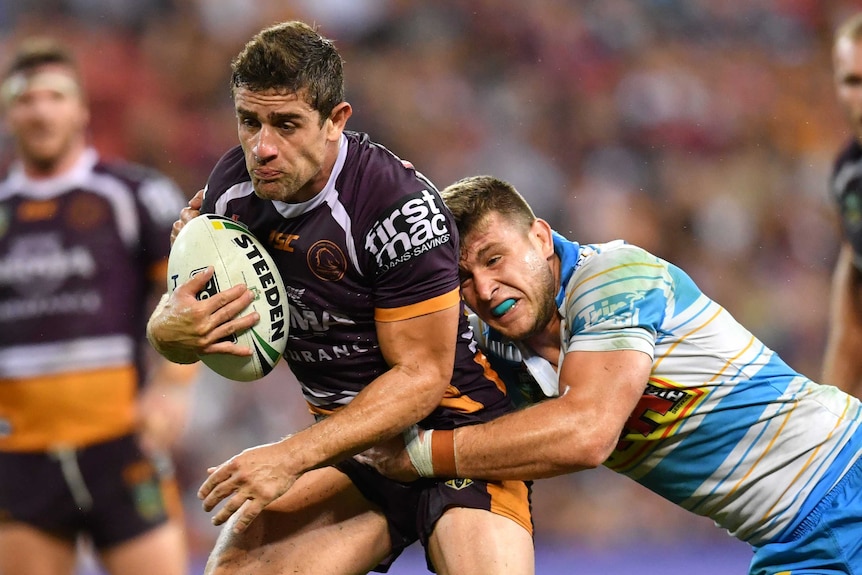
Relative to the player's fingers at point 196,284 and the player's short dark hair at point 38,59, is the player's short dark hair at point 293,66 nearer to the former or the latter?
the player's fingers at point 196,284

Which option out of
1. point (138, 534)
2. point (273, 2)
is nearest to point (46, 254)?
point (138, 534)

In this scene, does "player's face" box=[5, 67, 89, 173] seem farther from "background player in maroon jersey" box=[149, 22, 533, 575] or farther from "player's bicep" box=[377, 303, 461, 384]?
"player's bicep" box=[377, 303, 461, 384]

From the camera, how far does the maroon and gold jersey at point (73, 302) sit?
5496 millimetres

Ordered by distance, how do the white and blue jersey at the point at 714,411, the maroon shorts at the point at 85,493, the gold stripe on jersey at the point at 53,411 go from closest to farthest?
1. the white and blue jersey at the point at 714,411
2. the maroon shorts at the point at 85,493
3. the gold stripe on jersey at the point at 53,411

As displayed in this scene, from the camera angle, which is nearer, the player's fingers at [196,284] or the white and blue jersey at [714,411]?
the player's fingers at [196,284]

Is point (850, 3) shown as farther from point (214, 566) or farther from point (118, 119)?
point (214, 566)

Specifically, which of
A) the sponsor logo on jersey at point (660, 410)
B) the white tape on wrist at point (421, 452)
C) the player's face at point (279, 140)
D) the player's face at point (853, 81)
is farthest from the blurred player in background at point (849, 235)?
the player's face at point (279, 140)

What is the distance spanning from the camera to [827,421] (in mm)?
3762

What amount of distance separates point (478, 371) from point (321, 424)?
0.69 m

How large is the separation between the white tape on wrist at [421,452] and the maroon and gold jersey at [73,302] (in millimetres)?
2299

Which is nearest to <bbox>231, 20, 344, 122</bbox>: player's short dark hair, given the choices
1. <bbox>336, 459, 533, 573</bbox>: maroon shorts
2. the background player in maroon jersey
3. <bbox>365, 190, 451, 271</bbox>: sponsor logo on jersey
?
the background player in maroon jersey

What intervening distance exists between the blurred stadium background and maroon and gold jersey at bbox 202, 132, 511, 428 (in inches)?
187

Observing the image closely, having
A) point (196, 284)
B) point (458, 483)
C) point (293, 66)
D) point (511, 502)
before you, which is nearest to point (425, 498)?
point (458, 483)

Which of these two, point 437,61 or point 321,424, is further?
point 437,61
